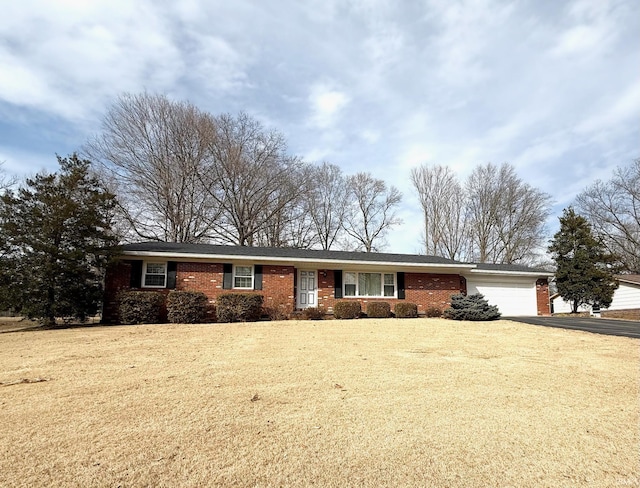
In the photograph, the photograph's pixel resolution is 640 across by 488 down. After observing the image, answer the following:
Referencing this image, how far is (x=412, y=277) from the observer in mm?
17297

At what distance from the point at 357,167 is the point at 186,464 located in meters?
29.4

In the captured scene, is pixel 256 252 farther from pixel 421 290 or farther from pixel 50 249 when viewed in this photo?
pixel 421 290

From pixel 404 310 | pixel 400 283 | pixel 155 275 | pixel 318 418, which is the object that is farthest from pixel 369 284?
pixel 318 418

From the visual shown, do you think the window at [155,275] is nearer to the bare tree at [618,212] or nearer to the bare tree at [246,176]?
the bare tree at [246,176]

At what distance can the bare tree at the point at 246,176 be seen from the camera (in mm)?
24297

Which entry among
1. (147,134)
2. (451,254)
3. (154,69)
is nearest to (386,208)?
(451,254)

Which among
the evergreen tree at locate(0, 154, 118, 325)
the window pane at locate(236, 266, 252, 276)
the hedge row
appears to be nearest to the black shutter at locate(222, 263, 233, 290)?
the window pane at locate(236, 266, 252, 276)

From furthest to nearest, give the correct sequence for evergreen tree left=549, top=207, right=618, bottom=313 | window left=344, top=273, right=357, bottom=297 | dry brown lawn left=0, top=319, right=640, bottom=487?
evergreen tree left=549, top=207, right=618, bottom=313
window left=344, top=273, right=357, bottom=297
dry brown lawn left=0, top=319, right=640, bottom=487

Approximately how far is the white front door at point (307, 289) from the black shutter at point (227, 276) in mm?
3144

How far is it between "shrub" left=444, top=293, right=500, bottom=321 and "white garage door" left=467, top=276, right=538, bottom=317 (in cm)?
405

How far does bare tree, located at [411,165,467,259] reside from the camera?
30.0m

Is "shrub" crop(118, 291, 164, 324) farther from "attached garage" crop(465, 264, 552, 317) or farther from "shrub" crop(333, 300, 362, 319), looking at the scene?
"attached garage" crop(465, 264, 552, 317)

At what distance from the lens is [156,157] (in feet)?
72.8

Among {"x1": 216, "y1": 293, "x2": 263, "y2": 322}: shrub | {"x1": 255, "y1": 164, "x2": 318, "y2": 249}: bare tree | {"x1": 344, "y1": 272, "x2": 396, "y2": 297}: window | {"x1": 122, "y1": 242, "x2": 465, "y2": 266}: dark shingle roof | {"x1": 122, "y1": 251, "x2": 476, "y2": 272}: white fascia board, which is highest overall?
{"x1": 255, "y1": 164, "x2": 318, "y2": 249}: bare tree
